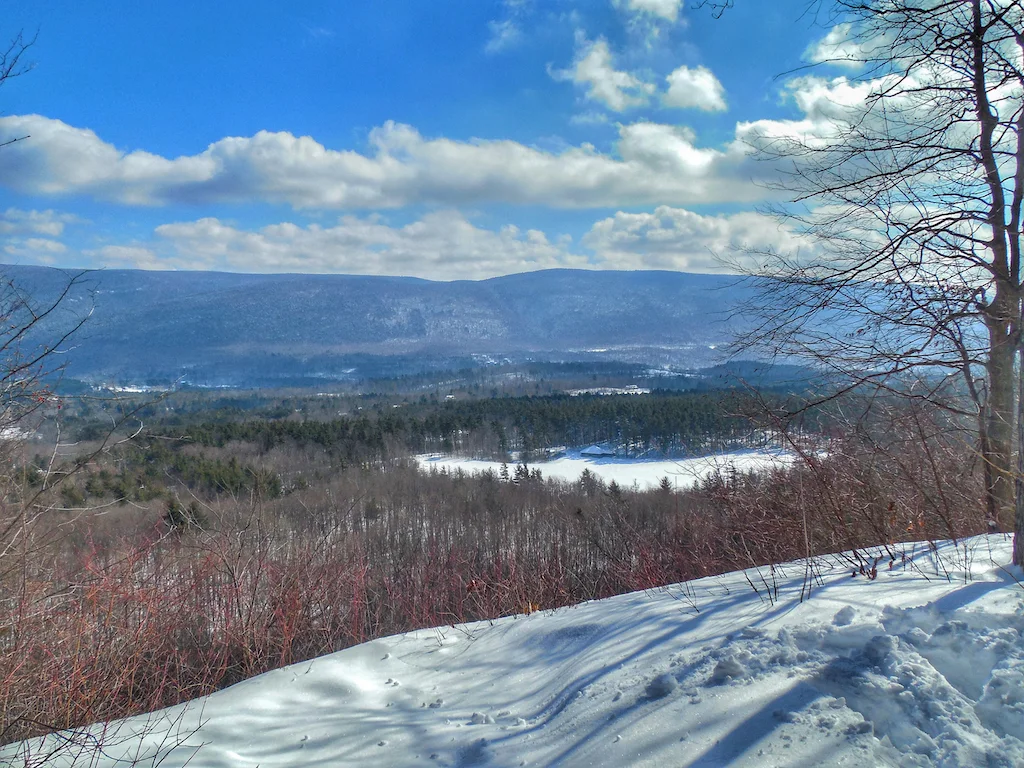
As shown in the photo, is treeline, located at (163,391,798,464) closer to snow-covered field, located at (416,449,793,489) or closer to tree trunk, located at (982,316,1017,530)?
snow-covered field, located at (416,449,793,489)

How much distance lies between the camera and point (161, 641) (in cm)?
796

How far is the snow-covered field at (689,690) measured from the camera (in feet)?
8.94

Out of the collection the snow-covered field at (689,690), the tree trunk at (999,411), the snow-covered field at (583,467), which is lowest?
the snow-covered field at (583,467)

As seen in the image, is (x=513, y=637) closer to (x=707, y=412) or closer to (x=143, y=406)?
(x=143, y=406)

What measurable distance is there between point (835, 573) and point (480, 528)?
130 ft

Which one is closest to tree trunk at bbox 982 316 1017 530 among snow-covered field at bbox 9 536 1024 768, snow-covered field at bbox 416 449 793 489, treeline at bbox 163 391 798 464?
snow-covered field at bbox 9 536 1024 768

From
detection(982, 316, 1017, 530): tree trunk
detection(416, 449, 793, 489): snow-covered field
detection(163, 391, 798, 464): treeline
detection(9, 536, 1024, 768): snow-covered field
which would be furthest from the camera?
detection(416, 449, 793, 489): snow-covered field

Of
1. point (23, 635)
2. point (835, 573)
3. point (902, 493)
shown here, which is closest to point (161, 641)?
point (23, 635)

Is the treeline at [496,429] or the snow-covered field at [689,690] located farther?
the treeline at [496,429]

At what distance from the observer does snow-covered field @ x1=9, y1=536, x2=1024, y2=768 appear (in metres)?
2.72

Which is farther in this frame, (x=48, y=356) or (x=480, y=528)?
(x=480, y=528)

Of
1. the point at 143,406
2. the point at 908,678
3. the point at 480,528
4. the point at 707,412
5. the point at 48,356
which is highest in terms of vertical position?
the point at 48,356

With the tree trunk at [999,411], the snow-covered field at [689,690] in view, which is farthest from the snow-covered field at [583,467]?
the snow-covered field at [689,690]

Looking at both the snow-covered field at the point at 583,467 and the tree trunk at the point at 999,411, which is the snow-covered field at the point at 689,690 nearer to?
the tree trunk at the point at 999,411
